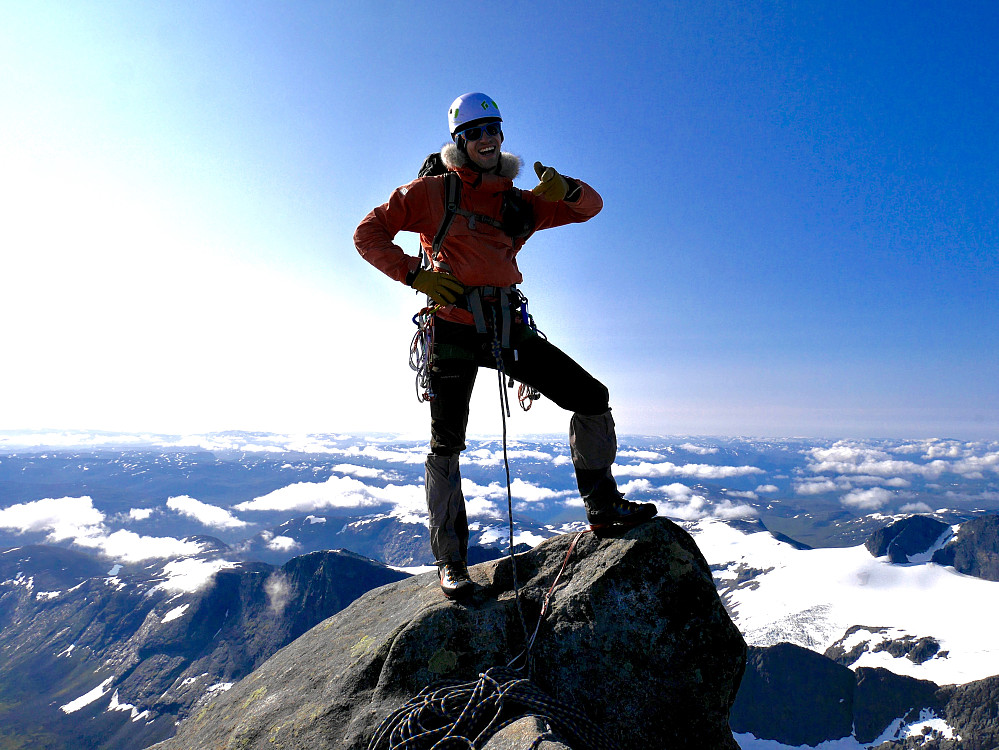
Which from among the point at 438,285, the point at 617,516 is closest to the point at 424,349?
the point at 438,285

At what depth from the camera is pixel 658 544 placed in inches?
211

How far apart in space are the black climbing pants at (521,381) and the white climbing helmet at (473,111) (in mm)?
2444

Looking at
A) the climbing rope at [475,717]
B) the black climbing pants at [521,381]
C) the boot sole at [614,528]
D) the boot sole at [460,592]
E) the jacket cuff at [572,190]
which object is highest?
the jacket cuff at [572,190]

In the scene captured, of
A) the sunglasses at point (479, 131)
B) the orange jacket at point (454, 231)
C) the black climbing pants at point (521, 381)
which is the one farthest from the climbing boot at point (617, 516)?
the sunglasses at point (479, 131)

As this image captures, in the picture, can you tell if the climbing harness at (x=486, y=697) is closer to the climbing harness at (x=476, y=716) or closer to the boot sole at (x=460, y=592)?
the climbing harness at (x=476, y=716)

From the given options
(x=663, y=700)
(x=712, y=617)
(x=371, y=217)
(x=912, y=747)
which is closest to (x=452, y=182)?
(x=371, y=217)

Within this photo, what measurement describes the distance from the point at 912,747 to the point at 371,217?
10450 inches

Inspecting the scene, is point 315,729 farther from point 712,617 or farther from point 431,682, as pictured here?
point 712,617

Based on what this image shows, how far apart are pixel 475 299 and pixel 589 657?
406cm

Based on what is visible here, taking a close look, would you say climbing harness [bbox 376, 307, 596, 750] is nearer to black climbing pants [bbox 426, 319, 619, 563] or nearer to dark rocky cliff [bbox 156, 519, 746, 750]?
dark rocky cliff [bbox 156, 519, 746, 750]

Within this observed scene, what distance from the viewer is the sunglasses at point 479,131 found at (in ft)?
19.5

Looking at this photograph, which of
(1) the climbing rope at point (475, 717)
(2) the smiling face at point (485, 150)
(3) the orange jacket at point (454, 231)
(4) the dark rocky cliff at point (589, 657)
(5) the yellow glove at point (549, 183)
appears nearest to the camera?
(1) the climbing rope at point (475, 717)

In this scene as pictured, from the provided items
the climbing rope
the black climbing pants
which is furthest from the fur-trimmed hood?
the climbing rope

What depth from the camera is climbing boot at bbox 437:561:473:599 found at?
5812 millimetres
